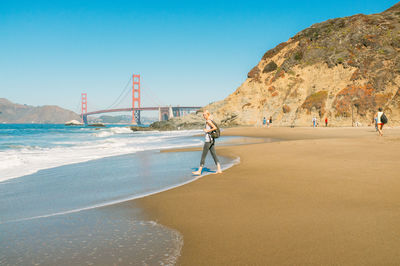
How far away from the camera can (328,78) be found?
110 feet

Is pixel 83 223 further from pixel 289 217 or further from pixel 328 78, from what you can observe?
pixel 328 78

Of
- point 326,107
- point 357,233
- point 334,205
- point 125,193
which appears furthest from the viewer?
point 326,107

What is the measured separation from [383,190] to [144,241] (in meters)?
3.19

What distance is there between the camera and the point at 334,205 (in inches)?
130

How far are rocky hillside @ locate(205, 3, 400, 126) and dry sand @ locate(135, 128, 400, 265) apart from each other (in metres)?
25.1

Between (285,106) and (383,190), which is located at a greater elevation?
(285,106)

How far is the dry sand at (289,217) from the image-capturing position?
85.4 inches

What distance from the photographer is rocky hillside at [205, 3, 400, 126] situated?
92.4ft

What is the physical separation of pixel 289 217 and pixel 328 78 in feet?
112

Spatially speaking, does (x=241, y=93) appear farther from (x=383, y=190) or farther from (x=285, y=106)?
(x=383, y=190)

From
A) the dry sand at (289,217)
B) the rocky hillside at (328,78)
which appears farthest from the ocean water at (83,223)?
the rocky hillside at (328,78)

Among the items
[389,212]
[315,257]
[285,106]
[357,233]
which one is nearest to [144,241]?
[315,257]

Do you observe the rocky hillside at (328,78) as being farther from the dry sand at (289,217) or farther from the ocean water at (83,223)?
the ocean water at (83,223)

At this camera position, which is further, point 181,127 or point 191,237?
point 181,127
